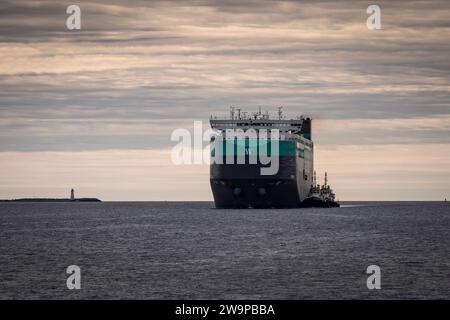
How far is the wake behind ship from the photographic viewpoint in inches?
5167

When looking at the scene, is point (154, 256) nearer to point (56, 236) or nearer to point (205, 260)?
point (205, 260)

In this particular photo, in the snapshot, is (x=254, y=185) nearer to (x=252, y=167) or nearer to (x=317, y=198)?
(x=252, y=167)

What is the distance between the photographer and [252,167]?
130500 mm

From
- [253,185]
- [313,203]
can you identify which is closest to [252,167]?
[253,185]

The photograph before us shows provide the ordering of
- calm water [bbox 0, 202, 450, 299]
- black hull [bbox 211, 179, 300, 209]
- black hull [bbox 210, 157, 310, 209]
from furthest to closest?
black hull [bbox 211, 179, 300, 209]
black hull [bbox 210, 157, 310, 209]
calm water [bbox 0, 202, 450, 299]

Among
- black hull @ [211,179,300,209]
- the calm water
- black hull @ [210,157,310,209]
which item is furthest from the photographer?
black hull @ [211,179,300,209]

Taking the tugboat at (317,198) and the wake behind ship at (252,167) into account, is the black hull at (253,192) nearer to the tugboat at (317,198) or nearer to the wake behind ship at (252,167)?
the wake behind ship at (252,167)

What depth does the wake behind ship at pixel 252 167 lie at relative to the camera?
431ft

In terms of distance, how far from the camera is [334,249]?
7075 cm

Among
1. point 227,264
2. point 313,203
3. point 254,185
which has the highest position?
point 254,185

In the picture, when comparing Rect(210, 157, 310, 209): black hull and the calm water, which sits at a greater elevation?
Rect(210, 157, 310, 209): black hull

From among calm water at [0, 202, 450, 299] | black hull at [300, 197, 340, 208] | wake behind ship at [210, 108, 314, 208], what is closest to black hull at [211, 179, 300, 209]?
wake behind ship at [210, 108, 314, 208]

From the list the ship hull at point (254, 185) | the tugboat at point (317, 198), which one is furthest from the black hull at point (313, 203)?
the ship hull at point (254, 185)

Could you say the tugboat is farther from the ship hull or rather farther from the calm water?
the calm water
